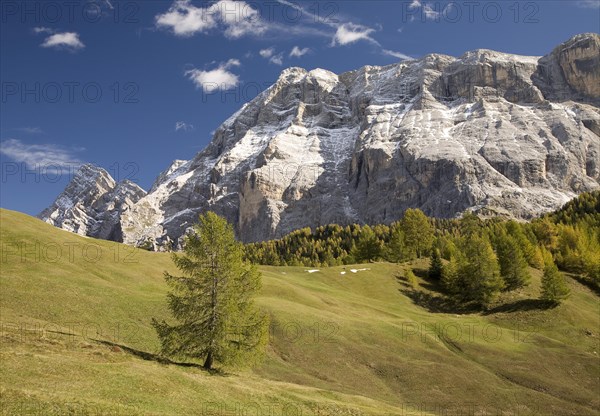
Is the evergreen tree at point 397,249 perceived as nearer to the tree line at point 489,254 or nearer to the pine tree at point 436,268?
the tree line at point 489,254

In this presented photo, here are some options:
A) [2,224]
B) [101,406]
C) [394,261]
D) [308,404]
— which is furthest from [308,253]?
[101,406]

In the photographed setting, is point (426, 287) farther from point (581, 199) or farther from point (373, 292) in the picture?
point (581, 199)

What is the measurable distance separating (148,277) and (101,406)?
3963 cm

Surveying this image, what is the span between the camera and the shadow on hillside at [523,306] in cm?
8281

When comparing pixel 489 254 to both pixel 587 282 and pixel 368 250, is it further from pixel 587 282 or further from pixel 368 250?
pixel 368 250

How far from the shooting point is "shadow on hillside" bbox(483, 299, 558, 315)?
82812 millimetres

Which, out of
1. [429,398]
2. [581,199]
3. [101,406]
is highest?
[581,199]

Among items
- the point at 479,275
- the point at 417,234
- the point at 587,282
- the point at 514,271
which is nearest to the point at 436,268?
the point at 479,275

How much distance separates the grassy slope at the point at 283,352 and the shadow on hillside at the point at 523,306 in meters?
0.89

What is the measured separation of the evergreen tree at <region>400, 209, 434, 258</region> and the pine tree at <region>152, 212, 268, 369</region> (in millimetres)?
80747

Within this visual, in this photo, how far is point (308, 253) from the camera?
174375 mm

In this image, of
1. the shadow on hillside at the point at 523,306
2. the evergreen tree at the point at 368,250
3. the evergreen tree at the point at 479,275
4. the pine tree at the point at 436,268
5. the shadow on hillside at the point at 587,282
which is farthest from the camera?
the evergreen tree at the point at 368,250

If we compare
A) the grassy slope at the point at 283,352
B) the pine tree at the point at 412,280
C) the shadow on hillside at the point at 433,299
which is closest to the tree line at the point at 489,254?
the shadow on hillside at the point at 433,299

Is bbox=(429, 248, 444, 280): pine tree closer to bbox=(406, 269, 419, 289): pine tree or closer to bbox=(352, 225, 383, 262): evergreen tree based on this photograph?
bbox=(406, 269, 419, 289): pine tree
